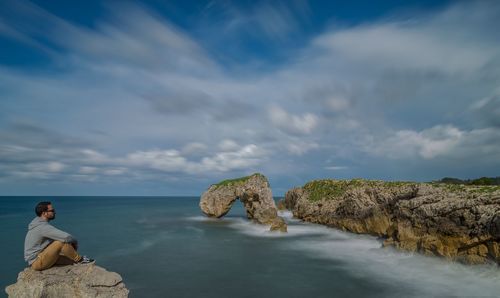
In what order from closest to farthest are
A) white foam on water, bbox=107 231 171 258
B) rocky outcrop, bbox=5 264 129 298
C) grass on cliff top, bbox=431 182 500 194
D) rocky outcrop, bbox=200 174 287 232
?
rocky outcrop, bbox=5 264 129 298
grass on cliff top, bbox=431 182 500 194
white foam on water, bbox=107 231 171 258
rocky outcrop, bbox=200 174 287 232

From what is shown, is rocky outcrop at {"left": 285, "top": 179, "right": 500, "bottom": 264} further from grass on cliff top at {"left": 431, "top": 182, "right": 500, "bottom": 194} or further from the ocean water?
the ocean water

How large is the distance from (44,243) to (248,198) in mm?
36929

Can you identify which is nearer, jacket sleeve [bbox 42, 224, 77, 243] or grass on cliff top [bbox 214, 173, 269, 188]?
jacket sleeve [bbox 42, 224, 77, 243]

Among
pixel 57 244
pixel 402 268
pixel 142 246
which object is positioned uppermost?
pixel 57 244

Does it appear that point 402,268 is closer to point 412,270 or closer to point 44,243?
point 412,270

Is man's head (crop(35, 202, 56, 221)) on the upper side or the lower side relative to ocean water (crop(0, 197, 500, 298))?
upper

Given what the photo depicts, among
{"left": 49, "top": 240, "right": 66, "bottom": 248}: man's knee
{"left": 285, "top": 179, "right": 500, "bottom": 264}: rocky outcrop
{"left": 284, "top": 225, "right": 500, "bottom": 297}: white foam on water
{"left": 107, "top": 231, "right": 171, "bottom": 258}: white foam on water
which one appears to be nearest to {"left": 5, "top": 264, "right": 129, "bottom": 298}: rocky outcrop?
{"left": 49, "top": 240, "right": 66, "bottom": 248}: man's knee

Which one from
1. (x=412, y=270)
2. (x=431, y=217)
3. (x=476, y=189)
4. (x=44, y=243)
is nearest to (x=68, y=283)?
(x=44, y=243)

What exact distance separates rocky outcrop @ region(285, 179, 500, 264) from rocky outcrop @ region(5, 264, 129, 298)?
19798mm

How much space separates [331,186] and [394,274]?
27.3 meters

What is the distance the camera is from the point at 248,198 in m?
45.6

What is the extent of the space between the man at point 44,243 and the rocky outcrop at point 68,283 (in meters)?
0.30

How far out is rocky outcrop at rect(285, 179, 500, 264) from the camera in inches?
774

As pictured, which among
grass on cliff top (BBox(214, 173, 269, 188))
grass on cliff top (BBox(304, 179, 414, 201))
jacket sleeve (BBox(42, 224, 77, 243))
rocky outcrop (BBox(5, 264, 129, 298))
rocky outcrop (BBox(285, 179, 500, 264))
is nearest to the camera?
rocky outcrop (BBox(5, 264, 129, 298))
